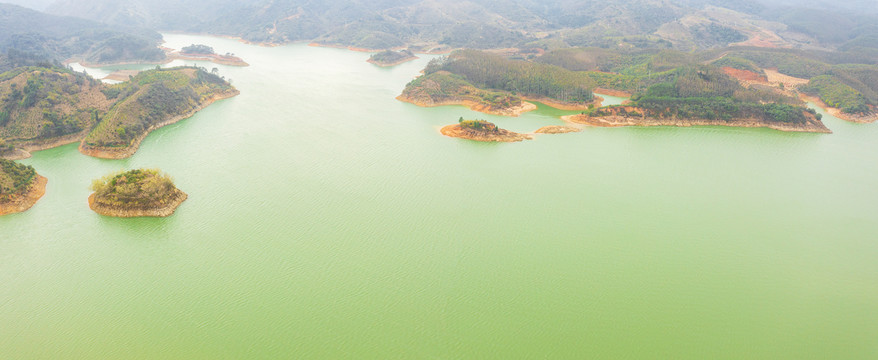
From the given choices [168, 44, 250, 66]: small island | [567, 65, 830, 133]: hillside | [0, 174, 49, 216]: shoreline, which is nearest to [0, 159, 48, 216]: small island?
[0, 174, 49, 216]: shoreline

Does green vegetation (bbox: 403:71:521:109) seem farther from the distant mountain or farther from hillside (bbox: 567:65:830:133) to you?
the distant mountain

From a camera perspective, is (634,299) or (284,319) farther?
(634,299)

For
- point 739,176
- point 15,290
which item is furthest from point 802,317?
point 15,290

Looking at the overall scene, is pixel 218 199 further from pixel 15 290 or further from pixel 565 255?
pixel 565 255

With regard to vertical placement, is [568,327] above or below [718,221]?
below

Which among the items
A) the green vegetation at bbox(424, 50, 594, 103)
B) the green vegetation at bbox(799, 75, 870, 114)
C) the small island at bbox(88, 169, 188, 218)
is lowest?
the small island at bbox(88, 169, 188, 218)
